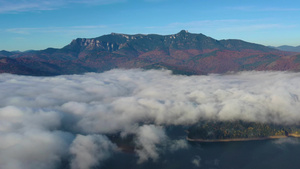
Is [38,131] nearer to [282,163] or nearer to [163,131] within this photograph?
[163,131]

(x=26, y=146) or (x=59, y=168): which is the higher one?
(x=26, y=146)

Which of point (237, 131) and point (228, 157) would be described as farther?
point (237, 131)

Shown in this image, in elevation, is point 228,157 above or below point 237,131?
below

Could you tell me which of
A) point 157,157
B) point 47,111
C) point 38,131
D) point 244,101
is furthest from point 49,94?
point 244,101

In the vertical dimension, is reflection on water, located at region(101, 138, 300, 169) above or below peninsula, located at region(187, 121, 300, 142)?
below

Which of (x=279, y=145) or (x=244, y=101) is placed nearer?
(x=279, y=145)

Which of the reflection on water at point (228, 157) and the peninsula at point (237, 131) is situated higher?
the peninsula at point (237, 131)

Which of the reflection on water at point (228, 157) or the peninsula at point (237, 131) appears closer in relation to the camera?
the reflection on water at point (228, 157)

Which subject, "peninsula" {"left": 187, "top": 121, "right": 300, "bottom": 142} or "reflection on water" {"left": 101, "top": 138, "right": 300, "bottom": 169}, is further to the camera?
"peninsula" {"left": 187, "top": 121, "right": 300, "bottom": 142}
